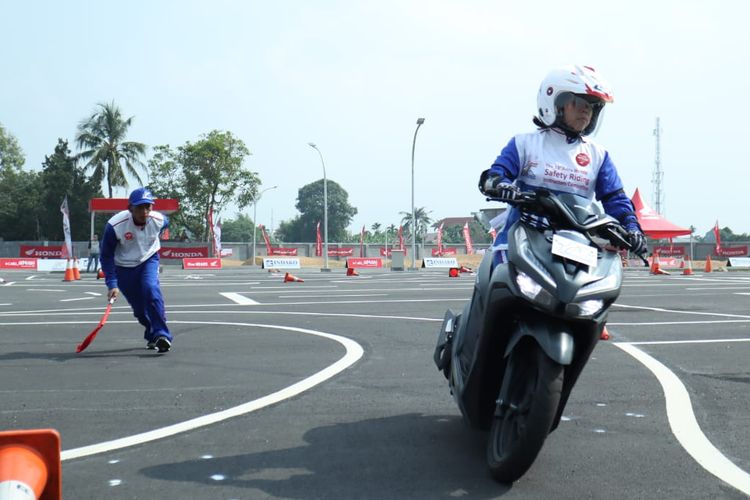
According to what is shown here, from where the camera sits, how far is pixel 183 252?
52.2 meters

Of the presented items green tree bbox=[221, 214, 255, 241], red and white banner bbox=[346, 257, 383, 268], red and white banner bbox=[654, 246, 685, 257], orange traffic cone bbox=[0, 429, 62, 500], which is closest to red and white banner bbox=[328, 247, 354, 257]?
red and white banner bbox=[346, 257, 383, 268]

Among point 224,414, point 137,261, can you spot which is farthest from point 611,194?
point 137,261

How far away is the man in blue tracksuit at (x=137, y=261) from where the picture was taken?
7234mm

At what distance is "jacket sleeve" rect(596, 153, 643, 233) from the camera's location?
396 cm

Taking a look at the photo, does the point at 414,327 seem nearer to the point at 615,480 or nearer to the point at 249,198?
the point at 615,480

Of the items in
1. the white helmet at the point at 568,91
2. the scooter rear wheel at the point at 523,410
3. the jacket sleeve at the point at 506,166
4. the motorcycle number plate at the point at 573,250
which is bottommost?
the scooter rear wheel at the point at 523,410

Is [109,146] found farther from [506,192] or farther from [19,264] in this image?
[506,192]

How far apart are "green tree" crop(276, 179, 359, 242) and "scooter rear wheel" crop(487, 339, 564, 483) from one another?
4529 inches

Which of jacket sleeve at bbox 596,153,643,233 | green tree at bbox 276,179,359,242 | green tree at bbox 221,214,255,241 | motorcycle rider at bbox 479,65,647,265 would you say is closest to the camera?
motorcycle rider at bbox 479,65,647,265

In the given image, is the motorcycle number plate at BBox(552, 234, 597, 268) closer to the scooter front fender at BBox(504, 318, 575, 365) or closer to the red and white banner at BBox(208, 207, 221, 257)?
the scooter front fender at BBox(504, 318, 575, 365)

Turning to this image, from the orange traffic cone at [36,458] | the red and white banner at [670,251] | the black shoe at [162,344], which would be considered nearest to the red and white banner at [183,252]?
the red and white banner at [670,251]

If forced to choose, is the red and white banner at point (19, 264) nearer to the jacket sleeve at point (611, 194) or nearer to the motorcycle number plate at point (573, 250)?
the jacket sleeve at point (611, 194)

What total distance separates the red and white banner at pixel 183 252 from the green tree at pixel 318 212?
65.8m

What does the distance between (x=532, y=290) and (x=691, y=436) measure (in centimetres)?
162
